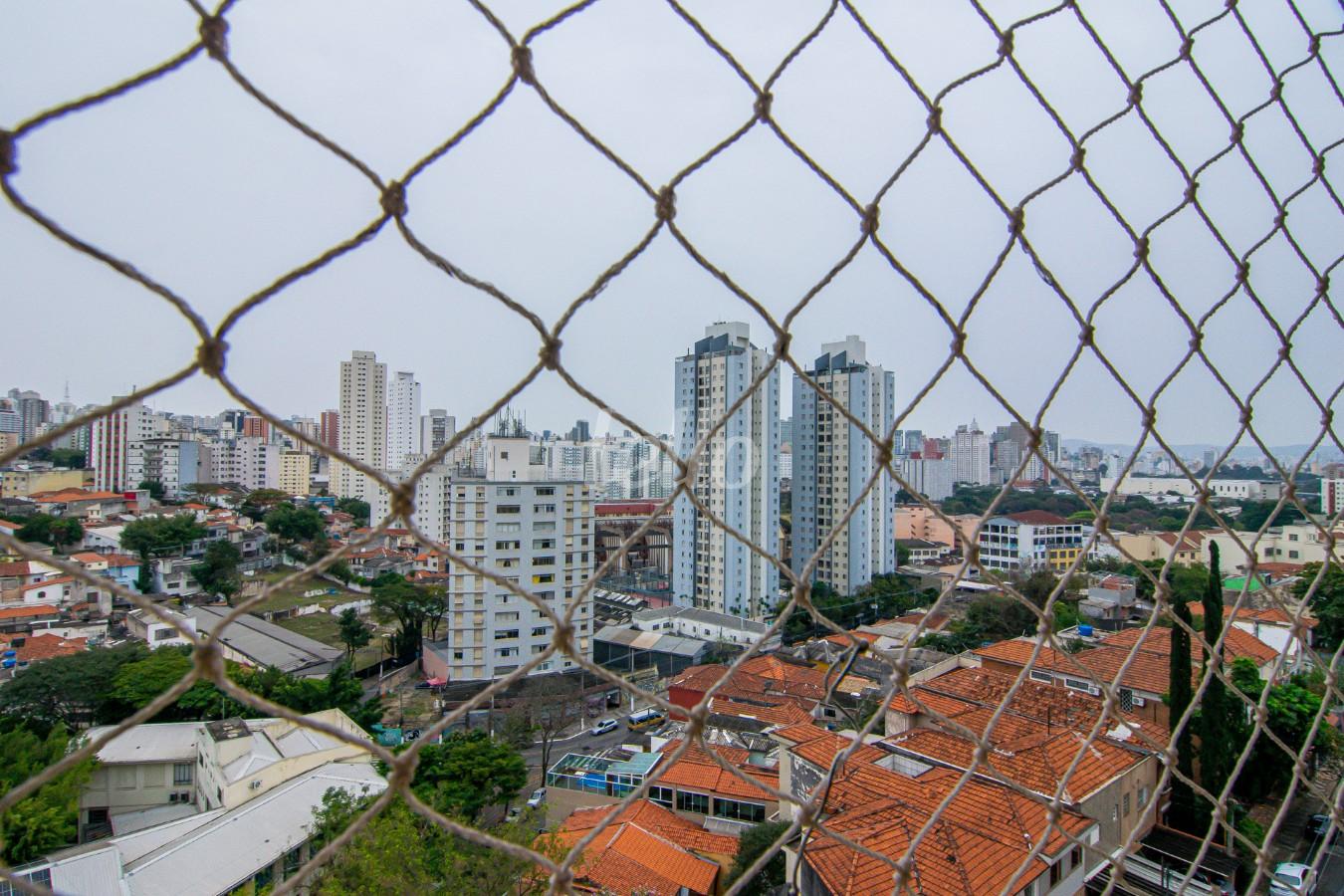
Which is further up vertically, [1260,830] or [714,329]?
[714,329]

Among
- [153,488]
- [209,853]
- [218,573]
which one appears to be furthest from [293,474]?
[209,853]

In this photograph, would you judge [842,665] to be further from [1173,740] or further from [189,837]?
[189,837]

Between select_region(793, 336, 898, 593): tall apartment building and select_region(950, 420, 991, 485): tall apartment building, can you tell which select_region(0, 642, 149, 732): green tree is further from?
select_region(950, 420, 991, 485): tall apartment building

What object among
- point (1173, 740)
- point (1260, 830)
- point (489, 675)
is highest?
point (1173, 740)

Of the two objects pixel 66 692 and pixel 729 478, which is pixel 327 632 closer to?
pixel 66 692

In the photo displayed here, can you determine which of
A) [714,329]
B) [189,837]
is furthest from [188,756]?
[714,329]

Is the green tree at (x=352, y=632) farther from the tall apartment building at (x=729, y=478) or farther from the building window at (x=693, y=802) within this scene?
the building window at (x=693, y=802)

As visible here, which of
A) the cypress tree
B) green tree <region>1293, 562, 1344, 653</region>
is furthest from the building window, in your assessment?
green tree <region>1293, 562, 1344, 653</region>
